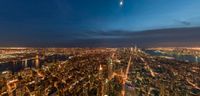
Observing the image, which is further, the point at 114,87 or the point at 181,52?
the point at 181,52

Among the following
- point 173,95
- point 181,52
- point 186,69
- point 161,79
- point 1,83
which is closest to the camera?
point 173,95

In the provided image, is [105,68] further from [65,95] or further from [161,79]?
[65,95]

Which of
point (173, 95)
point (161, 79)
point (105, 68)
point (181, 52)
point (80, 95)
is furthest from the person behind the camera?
point (181, 52)

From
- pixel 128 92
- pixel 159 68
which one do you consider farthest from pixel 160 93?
pixel 159 68

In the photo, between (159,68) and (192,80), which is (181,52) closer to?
(159,68)

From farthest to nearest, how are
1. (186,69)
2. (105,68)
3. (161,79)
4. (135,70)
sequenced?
(186,69) → (135,70) → (105,68) → (161,79)

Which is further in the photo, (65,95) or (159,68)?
(159,68)

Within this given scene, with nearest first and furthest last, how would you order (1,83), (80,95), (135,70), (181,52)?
(80,95)
(1,83)
(135,70)
(181,52)

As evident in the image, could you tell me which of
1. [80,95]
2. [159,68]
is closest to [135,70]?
[159,68]

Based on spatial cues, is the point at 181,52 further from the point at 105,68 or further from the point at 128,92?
the point at 128,92
